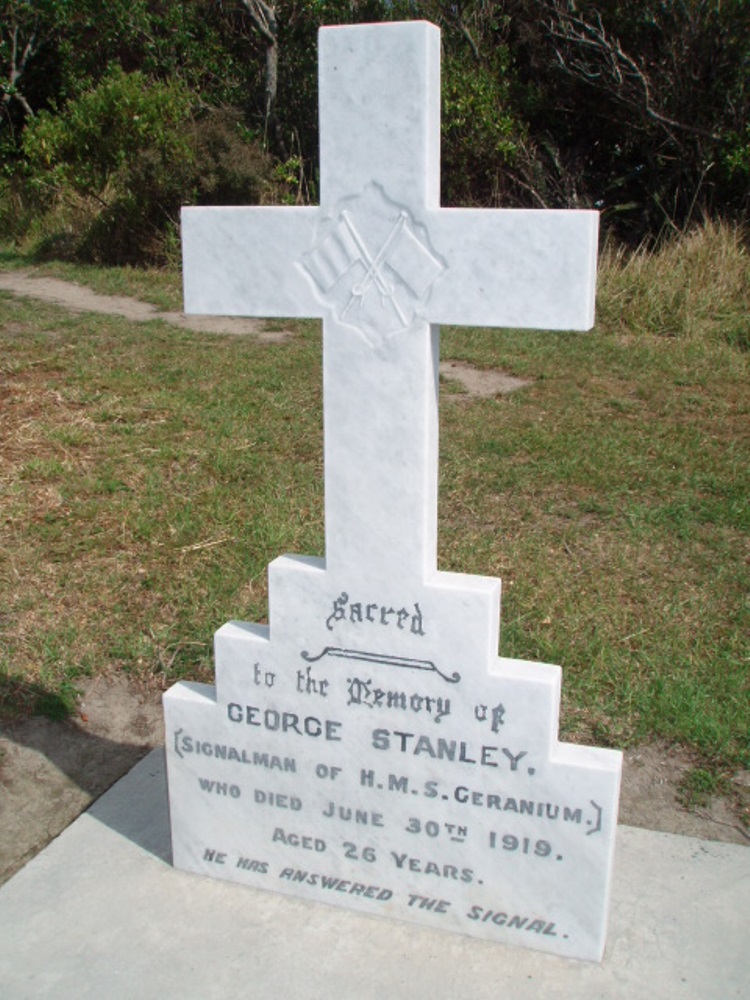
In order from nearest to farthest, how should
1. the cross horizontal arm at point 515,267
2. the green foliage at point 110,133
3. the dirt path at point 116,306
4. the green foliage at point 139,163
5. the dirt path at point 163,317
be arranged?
the cross horizontal arm at point 515,267 → the dirt path at point 163,317 → the dirt path at point 116,306 → the green foliage at point 139,163 → the green foliage at point 110,133

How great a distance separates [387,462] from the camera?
233 centimetres

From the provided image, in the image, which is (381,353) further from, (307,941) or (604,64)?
(604,64)

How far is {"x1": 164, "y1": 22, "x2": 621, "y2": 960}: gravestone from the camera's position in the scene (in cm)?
219

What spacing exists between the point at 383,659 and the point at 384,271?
867mm

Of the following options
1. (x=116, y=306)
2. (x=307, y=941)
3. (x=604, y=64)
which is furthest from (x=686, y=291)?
(x=307, y=941)

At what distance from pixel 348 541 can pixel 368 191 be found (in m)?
0.76

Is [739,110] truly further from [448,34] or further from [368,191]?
[368,191]

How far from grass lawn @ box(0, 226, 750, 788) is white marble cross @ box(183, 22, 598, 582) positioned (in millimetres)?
1376

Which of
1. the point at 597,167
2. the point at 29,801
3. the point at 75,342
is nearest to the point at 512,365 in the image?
the point at 75,342

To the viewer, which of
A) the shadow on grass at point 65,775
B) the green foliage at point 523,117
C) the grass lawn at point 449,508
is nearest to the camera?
the shadow on grass at point 65,775

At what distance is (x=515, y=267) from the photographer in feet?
7.14

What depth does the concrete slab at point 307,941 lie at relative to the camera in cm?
231

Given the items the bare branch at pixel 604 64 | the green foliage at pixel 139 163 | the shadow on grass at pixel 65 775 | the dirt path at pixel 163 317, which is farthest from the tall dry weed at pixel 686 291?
the shadow on grass at pixel 65 775

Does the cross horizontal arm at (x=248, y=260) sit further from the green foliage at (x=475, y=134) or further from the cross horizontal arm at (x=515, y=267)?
the green foliage at (x=475, y=134)
